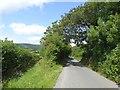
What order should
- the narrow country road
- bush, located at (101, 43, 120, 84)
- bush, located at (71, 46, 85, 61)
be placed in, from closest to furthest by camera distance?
1. the narrow country road
2. bush, located at (101, 43, 120, 84)
3. bush, located at (71, 46, 85, 61)

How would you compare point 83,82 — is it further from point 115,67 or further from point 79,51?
point 79,51

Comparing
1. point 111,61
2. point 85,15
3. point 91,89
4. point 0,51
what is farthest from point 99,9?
point 91,89

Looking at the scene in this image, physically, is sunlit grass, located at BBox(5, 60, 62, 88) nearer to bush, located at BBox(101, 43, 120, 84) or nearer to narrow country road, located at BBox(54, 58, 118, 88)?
narrow country road, located at BBox(54, 58, 118, 88)

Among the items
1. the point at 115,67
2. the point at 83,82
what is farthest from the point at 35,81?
the point at 115,67

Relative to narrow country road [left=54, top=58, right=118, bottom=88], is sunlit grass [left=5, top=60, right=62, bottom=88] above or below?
above

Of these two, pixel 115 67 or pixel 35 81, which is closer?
pixel 35 81

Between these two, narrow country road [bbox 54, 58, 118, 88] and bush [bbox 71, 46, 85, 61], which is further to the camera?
bush [bbox 71, 46, 85, 61]

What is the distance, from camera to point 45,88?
12961mm

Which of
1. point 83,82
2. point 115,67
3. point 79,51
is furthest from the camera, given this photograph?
point 79,51

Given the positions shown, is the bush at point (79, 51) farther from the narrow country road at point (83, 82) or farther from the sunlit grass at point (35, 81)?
the sunlit grass at point (35, 81)

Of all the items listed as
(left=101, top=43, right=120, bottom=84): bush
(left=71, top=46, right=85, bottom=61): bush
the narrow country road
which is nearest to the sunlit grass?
the narrow country road

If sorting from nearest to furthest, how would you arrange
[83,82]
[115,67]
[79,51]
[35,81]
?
[35,81], [83,82], [115,67], [79,51]

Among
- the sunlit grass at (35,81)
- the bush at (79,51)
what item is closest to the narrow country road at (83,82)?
the sunlit grass at (35,81)

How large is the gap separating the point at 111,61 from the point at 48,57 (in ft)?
54.5
